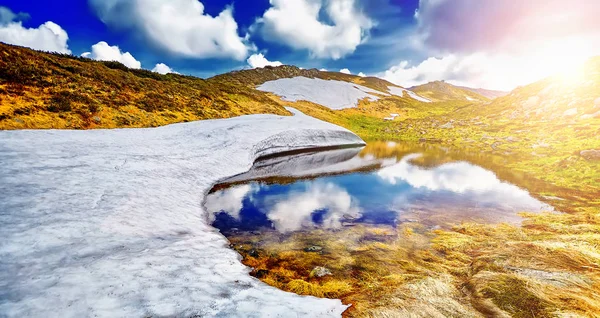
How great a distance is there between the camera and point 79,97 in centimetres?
2784

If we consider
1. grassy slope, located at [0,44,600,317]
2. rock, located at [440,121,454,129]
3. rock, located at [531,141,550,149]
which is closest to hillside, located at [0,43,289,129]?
grassy slope, located at [0,44,600,317]

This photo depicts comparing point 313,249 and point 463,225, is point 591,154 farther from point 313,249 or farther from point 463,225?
point 313,249

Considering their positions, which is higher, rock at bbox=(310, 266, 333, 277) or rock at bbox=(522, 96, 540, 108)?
rock at bbox=(522, 96, 540, 108)

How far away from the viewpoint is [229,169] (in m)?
23.5

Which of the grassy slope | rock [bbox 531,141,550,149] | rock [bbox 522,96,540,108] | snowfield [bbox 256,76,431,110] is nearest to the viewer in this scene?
the grassy slope

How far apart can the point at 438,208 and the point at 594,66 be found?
9585 cm

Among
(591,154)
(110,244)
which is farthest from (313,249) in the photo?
(591,154)

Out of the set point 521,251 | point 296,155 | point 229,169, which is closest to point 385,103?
point 296,155

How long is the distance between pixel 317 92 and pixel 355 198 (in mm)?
93618

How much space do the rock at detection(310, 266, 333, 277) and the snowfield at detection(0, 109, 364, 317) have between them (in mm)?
1909

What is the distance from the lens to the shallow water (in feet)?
47.9

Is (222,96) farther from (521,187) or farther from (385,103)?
(385,103)

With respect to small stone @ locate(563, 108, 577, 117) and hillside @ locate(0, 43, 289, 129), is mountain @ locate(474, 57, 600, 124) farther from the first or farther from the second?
hillside @ locate(0, 43, 289, 129)

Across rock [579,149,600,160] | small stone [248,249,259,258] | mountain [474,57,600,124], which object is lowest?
small stone [248,249,259,258]
